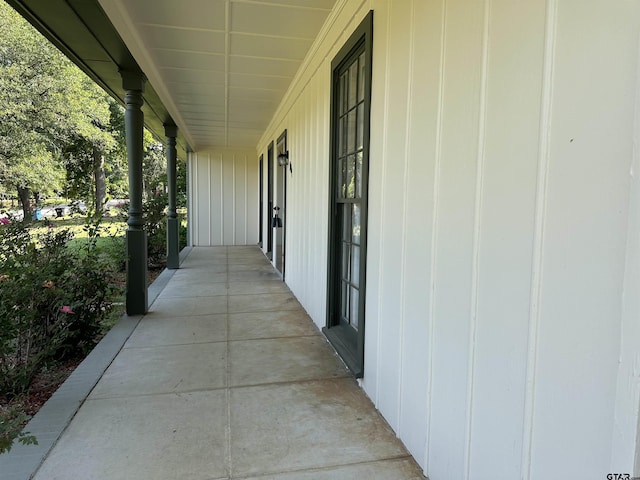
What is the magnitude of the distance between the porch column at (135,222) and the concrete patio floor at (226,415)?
0.36 metres

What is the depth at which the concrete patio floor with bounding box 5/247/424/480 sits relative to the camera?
1.86 meters

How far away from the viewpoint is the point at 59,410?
7.54ft

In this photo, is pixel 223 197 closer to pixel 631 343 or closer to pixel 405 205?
pixel 405 205

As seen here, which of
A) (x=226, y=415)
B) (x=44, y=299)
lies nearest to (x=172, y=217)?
(x=44, y=299)

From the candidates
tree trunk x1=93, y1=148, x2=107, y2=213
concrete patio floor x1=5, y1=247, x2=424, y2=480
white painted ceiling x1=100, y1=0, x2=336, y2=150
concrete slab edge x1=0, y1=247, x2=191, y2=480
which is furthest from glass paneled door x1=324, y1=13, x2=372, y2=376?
tree trunk x1=93, y1=148, x2=107, y2=213

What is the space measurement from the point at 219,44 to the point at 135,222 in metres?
2.00

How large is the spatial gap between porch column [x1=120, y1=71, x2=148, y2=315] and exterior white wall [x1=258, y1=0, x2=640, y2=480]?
2.92 meters

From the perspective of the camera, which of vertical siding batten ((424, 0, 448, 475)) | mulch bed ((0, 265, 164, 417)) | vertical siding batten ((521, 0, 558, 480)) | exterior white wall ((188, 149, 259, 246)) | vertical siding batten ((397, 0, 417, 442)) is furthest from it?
exterior white wall ((188, 149, 259, 246))

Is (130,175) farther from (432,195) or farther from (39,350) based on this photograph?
(432,195)

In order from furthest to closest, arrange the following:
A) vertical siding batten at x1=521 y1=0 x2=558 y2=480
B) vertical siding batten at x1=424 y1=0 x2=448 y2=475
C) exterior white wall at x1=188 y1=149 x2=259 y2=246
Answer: exterior white wall at x1=188 y1=149 x2=259 y2=246 → vertical siding batten at x1=424 y1=0 x2=448 y2=475 → vertical siding batten at x1=521 y1=0 x2=558 y2=480

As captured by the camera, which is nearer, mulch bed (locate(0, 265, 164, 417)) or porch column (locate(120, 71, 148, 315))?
mulch bed (locate(0, 265, 164, 417))

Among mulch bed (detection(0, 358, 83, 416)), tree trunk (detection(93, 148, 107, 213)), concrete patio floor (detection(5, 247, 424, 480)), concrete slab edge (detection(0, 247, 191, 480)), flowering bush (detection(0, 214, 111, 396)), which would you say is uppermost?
tree trunk (detection(93, 148, 107, 213))

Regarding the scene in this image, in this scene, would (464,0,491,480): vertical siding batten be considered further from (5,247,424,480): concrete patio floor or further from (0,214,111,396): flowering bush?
(0,214,111,396): flowering bush

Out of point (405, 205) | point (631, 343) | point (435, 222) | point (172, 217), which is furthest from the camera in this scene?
point (172, 217)
